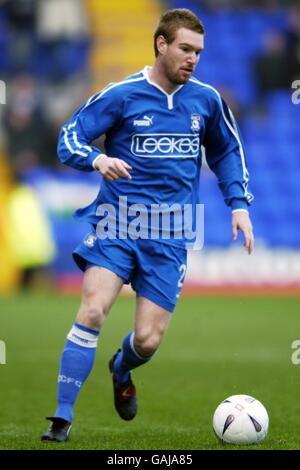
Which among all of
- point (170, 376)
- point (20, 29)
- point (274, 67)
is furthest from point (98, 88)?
point (170, 376)

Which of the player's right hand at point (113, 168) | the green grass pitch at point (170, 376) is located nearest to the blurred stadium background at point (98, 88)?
the green grass pitch at point (170, 376)

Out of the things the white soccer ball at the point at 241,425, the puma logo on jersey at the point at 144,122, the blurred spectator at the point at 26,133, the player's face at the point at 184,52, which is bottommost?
the white soccer ball at the point at 241,425

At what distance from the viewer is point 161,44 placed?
5.94m

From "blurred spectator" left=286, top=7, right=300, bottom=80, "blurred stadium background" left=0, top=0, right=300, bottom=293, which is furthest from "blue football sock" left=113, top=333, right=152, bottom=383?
"blurred spectator" left=286, top=7, right=300, bottom=80

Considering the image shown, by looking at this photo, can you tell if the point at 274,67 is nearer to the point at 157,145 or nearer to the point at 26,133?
the point at 26,133

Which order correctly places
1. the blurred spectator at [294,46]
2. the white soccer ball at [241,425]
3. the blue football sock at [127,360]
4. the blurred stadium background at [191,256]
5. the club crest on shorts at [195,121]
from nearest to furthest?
the white soccer ball at [241,425] → the club crest on shorts at [195,121] → the blue football sock at [127,360] → the blurred stadium background at [191,256] → the blurred spectator at [294,46]

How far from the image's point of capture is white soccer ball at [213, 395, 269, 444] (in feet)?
17.7

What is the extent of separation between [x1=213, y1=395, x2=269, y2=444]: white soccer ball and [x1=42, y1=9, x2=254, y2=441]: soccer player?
2.24ft

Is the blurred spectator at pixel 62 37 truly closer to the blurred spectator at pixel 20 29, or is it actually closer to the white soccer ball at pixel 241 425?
the blurred spectator at pixel 20 29

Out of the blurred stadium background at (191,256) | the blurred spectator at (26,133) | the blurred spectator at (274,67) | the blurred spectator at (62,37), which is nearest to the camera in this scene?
the blurred stadium background at (191,256)

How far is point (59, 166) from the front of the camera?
17797 mm

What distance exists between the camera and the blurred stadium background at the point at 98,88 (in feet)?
54.0

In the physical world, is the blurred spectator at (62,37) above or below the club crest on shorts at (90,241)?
above

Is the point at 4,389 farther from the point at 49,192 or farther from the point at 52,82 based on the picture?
the point at 52,82
